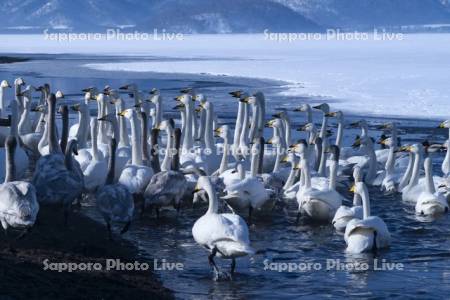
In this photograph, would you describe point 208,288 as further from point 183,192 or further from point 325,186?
point 325,186

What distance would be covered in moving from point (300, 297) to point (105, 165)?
14.3 ft

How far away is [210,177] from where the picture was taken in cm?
1147

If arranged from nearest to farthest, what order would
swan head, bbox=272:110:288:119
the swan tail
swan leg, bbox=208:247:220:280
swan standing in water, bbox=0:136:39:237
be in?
swan standing in water, bbox=0:136:39:237
the swan tail
swan leg, bbox=208:247:220:280
swan head, bbox=272:110:288:119

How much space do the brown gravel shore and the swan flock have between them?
0.20 meters

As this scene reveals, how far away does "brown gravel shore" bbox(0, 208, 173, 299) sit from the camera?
679 centimetres

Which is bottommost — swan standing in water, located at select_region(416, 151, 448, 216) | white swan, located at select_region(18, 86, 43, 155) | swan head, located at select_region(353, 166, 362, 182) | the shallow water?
the shallow water

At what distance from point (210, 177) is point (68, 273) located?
13.9 feet

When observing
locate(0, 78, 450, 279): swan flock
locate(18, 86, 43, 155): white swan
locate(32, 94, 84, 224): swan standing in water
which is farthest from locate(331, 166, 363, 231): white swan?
locate(18, 86, 43, 155): white swan

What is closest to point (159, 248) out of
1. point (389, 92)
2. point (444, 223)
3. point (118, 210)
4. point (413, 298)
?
point (118, 210)

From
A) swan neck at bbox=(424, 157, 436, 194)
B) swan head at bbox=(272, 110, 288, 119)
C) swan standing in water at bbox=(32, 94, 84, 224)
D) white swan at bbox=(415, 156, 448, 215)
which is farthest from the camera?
swan head at bbox=(272, 110, 288, 119)

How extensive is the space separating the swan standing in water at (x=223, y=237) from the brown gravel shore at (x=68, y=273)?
1.81 feet

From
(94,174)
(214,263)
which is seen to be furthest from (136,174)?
(214,263)

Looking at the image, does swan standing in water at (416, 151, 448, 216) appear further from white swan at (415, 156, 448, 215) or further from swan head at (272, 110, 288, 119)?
swan head at (272, 110, 288, 119)

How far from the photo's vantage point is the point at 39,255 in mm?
7824
